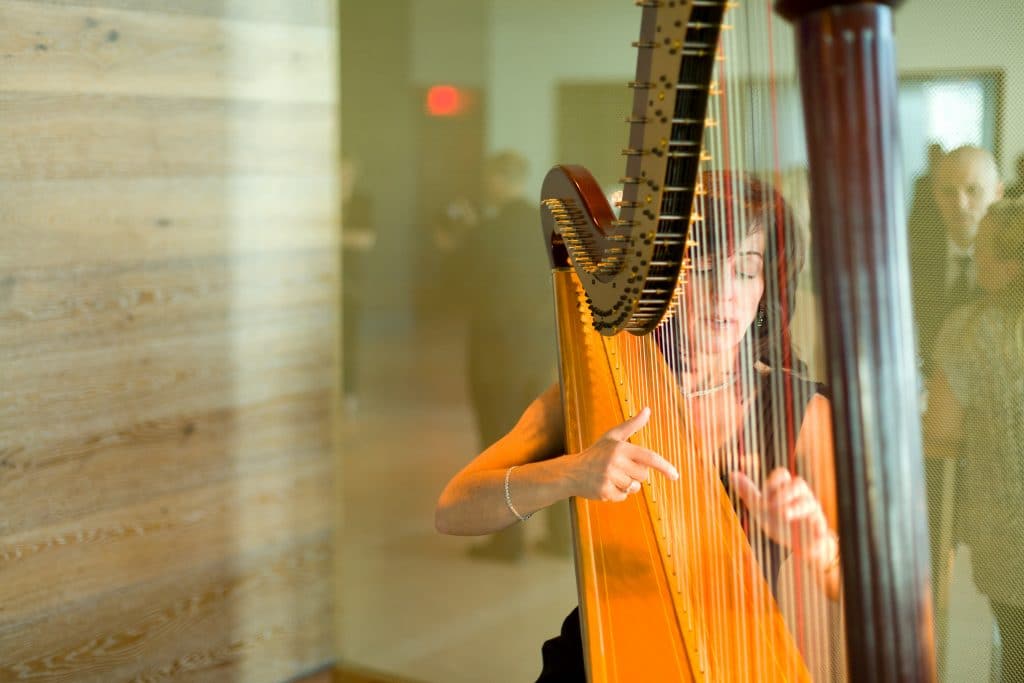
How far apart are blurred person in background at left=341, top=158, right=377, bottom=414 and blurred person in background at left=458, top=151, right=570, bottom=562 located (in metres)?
0.32

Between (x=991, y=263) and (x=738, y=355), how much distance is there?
718mm

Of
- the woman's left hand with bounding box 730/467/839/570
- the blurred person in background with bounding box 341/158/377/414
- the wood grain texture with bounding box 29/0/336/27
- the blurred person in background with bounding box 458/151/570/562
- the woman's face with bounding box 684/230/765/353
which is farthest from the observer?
the blurred person in background with bounding box 341/158/377/414

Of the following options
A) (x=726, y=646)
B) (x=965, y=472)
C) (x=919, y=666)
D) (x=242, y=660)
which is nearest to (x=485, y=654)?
(x=242, y=660)

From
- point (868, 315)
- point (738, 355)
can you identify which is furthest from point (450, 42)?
point (868, 315)

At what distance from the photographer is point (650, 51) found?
2.67 ft

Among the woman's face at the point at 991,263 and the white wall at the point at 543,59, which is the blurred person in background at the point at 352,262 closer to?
the white wall at the point at 543,59

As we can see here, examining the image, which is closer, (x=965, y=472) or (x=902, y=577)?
(x=902, y=577)

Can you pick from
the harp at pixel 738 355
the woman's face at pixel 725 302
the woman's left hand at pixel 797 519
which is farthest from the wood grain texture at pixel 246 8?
the woman's left hand at pixel 797 519

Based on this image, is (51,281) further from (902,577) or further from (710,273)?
(902,577)

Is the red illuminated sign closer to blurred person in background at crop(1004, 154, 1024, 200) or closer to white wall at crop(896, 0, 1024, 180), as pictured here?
white wall at crop(896, 0, 1024, 180)

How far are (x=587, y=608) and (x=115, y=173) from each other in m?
1.54

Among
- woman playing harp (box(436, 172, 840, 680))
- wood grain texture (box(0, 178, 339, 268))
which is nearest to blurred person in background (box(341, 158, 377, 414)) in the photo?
wood grain texture (box(0, 178, 339, 268))

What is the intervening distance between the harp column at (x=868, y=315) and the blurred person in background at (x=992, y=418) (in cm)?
132

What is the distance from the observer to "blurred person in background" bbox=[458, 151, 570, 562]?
2.61 m
